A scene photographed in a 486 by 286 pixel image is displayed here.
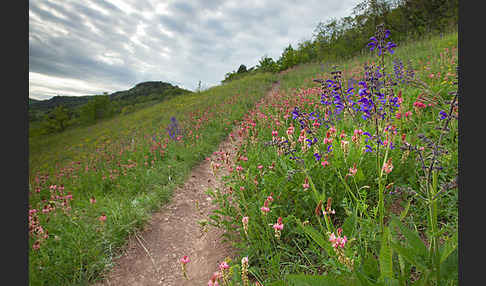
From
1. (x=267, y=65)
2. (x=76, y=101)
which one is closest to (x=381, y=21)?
(x=267, y=65)

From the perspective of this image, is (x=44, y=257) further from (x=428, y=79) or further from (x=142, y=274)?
(x=428, y=79)

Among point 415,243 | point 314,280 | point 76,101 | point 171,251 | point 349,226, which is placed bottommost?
point 171,251

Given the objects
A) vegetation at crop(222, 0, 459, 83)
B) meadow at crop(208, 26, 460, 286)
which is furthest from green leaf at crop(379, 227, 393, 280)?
vegetation at crop(222, 0, 459, 83)

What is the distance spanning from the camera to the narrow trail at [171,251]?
117 inches

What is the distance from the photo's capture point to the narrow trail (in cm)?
297

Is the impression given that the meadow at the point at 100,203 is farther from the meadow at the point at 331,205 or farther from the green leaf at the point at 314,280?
the green leaf at the point at 314,280

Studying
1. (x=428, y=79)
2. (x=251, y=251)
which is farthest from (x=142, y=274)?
(x=428, y=79)

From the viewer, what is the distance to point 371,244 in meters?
1.95

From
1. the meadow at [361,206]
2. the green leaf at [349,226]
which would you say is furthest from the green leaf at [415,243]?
the green leaf at [349,226]

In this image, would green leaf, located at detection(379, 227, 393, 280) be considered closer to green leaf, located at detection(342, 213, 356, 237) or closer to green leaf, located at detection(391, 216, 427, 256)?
green leaf, located at detection(391, 216, 427, 256)

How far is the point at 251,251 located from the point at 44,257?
2.83m

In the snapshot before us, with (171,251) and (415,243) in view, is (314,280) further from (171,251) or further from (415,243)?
(171,251)

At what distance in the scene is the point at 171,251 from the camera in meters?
3.51

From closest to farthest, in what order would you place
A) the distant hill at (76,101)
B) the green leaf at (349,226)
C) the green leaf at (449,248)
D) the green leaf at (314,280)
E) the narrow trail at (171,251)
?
the green leaf at (449,248) → the green leaf at (314,280) → the green leaf at (349,226) → the narrow trail at (171,251) → the distant hill at (76,101)
